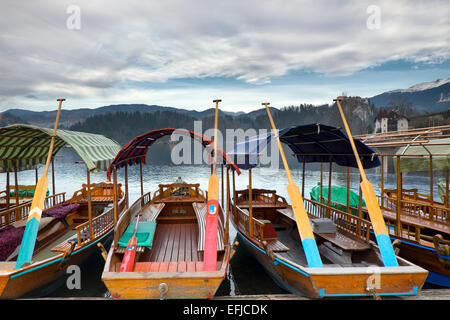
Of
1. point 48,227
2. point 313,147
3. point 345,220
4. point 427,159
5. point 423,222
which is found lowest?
point 48,227

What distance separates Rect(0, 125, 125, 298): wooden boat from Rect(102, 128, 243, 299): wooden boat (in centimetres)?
101

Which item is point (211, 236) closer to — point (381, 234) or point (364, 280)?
point (364, 280)

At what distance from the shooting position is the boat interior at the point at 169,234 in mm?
5988

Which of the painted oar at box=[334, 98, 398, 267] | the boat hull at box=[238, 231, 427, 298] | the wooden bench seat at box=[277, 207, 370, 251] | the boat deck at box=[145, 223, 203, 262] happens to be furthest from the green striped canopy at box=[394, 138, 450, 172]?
the boat deck at box=[145, 223, 203, 262]

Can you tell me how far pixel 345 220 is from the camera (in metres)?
8.47

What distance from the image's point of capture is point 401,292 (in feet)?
16.0

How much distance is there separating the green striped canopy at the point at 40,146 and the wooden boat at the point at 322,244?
12.7 feet

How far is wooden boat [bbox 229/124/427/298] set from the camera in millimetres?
4828

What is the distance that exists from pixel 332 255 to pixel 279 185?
22.3 m

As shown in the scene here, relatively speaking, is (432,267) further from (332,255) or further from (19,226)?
(19,226)

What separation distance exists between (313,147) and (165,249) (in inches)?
261

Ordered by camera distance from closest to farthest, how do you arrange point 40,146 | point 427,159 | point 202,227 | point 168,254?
point 168,254 → point 202,227 → point 427,159 → point 40,146

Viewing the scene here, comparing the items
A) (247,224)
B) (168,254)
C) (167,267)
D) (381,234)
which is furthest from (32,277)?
(381,234)

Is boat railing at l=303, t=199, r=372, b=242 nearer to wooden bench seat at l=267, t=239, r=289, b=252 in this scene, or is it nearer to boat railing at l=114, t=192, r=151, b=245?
wooden bench seat at l=267, t=239, r=289, b=252
